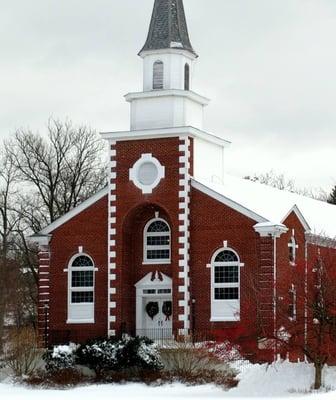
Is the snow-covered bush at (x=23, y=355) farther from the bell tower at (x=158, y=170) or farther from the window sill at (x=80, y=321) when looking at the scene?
the bell tower at (x=158, y=170)

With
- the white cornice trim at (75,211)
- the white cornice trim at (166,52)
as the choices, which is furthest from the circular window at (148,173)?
the white cornice trim at (166,52)

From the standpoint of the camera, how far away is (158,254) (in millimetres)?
56375

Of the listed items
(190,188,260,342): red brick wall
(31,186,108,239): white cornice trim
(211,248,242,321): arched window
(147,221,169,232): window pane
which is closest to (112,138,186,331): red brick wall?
(147,221,169,232): window pane

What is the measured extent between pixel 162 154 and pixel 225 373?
1165 centimetres

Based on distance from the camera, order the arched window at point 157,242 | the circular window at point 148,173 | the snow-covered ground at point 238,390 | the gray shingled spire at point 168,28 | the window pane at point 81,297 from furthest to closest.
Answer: the gray shingled spire at point 168,28 → the window pane at point 81,297 → the arched window at point 157,242 → the circular window at point 148,173 → the snow-covered ground at point 238,390

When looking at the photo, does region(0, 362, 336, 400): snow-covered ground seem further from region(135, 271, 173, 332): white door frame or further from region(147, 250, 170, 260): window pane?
region(147, 250, 170, 260): window pane

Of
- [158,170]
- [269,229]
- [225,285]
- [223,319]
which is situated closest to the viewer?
[269,229]

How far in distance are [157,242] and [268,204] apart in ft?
19.4

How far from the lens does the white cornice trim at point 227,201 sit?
175 ft

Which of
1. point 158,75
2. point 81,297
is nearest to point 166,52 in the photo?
point 158,75

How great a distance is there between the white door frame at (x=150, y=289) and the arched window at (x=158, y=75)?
9170mm

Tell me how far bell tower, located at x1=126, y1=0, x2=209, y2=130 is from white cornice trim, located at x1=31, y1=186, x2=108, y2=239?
365 cm

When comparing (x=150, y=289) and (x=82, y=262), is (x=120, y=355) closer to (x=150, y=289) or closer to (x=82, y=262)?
(x=150, y=289)

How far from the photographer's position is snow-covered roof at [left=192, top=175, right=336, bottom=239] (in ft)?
177
